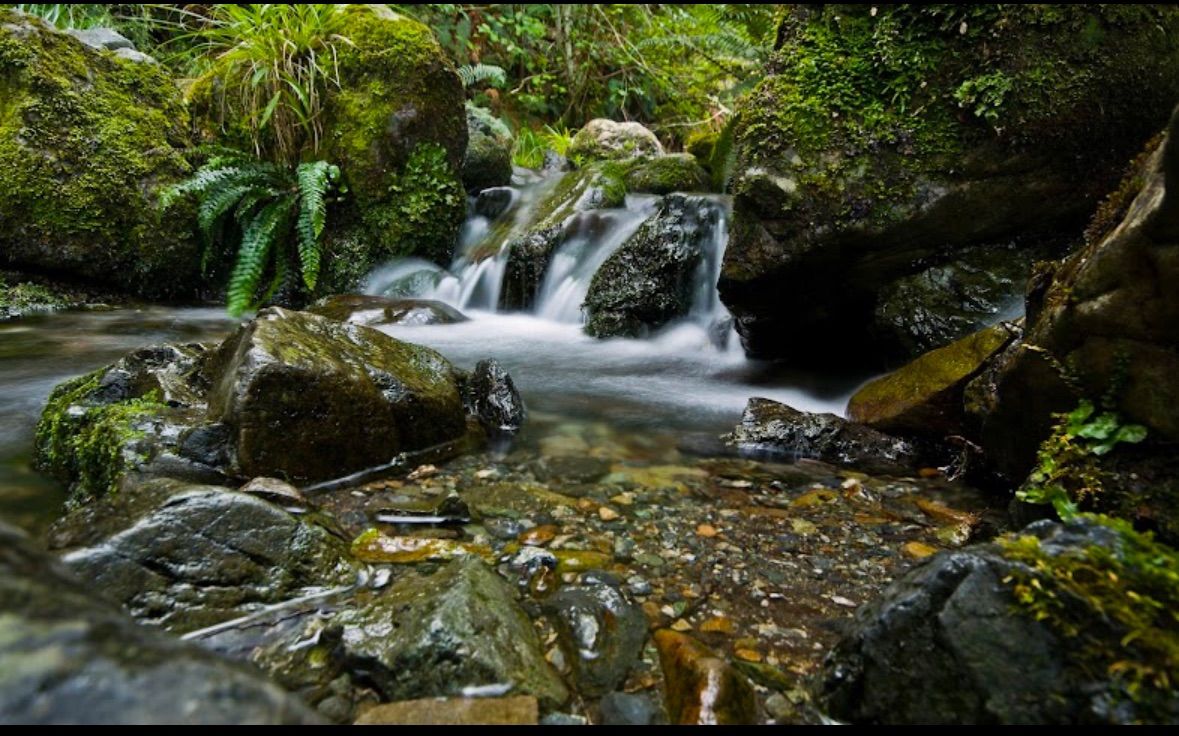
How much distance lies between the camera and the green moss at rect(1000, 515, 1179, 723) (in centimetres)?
118

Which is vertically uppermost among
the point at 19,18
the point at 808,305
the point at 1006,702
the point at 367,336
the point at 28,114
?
the point at 19,18

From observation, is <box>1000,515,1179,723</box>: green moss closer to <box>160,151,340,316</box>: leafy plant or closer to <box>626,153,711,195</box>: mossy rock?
<box>160,151,340,316</box>: leafy plant

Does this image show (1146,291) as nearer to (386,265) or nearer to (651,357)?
(651,357)

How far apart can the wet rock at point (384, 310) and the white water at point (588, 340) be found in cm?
15

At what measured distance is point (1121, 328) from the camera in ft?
6.88

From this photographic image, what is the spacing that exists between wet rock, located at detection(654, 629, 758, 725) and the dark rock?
786 centimetres

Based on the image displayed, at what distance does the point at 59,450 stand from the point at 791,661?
344 cm

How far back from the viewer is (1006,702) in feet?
4.20

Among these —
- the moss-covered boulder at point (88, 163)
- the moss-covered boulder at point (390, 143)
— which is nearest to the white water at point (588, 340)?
the moss-covered boulder at point (390, 143)

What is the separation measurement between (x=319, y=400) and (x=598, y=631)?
1.84 metres

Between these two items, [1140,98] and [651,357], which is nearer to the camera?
[1140,98]

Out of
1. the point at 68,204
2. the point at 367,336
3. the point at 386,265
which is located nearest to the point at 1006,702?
the point at 367,336

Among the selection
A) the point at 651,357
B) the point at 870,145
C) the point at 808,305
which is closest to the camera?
the point at 870,145

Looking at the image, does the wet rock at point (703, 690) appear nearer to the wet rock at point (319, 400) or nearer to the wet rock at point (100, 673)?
the wet rock at point (100, 673)
